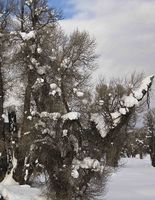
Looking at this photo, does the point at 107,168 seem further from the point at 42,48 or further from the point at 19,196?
the point at 42,48

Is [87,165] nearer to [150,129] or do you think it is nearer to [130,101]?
[130,101]

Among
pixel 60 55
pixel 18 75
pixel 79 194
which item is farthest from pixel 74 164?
pixel 18 75

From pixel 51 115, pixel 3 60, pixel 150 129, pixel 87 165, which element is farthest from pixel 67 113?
pixel 150 129

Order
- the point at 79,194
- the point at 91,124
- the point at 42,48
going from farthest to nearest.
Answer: the point at 42,48, the point at 91,124, the point at 79,194

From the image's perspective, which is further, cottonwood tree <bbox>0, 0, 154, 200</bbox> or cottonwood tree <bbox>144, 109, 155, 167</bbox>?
cottonwood tree <bbox>144, 109, 155, 167</bbox>

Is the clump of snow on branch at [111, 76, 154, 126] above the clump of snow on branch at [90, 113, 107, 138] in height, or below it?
above

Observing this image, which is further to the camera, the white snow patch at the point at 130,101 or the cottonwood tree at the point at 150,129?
the cottonwood tree at the point at 150,129

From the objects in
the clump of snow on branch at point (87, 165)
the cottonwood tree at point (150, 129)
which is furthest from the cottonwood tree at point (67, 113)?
the cottonwood tree at point (150, 129)

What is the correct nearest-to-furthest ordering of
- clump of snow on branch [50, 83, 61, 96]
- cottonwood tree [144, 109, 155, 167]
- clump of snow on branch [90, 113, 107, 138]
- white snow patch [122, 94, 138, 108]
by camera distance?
1. white snow patch [122, 94, 138, 108]
2. clump of snow on branch [90, 113, 107, 138]
3. clump of snow on branch [50, 83, 61, 96]
4. cottonwood tree [144, 109, 155, 167]

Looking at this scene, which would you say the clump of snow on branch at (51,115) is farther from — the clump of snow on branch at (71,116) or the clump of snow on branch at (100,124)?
the clump of snow on branch at (100,124)

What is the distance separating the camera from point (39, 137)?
22844 millimetres

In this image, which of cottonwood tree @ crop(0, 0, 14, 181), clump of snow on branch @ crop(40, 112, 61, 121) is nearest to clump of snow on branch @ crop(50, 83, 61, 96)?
clump of snow on branch @ crop(40, 112, 61, 121)

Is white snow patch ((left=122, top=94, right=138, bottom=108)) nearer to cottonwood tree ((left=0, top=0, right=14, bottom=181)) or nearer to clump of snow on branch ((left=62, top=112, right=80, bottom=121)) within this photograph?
clump of snow on branch ((left=62, top=112, right=80, bottom=121))

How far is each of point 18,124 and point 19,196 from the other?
34.2 feet
